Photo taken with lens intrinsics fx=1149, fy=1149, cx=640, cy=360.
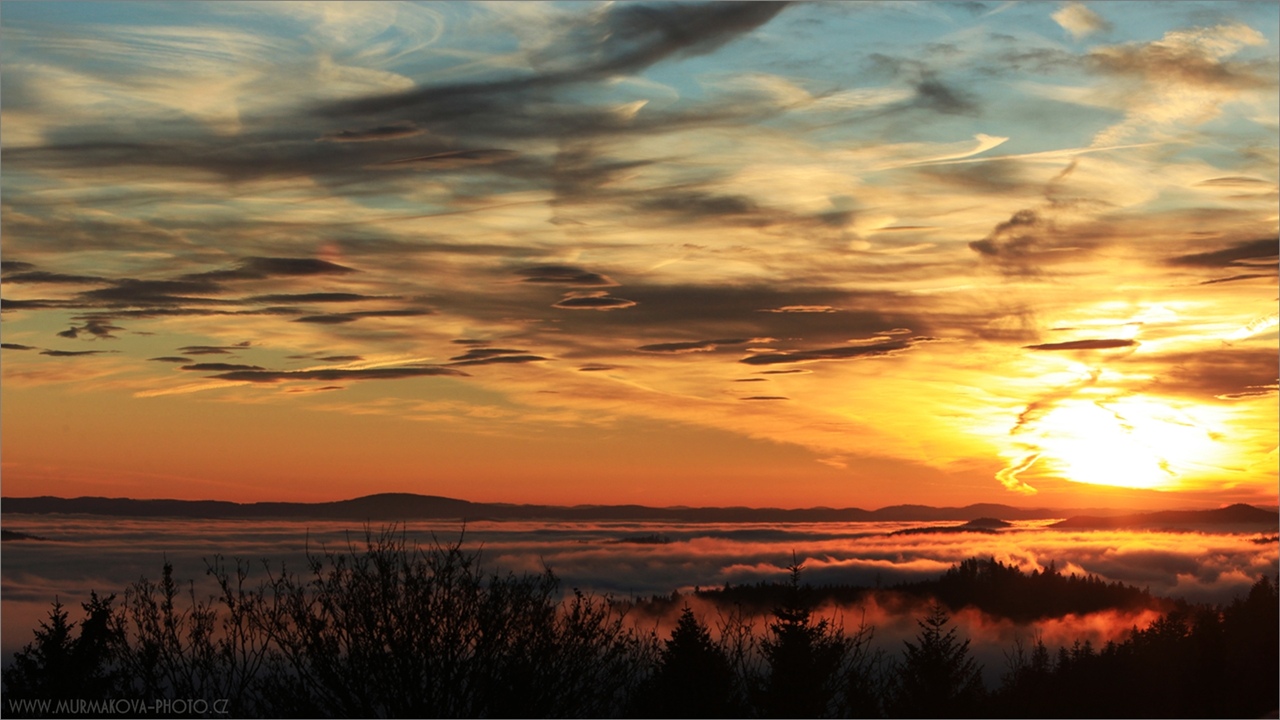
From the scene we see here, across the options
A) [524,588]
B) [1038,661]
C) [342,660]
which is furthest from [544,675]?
[1038,661]

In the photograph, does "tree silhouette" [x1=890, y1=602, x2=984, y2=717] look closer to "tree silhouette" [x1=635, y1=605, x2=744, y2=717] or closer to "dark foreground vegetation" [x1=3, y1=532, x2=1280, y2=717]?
"tree silhouette" [x1=635, y1=605, x2=744, y2=717]

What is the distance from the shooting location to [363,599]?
2538 cm

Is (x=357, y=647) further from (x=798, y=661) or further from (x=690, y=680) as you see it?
(x=798, y=661)

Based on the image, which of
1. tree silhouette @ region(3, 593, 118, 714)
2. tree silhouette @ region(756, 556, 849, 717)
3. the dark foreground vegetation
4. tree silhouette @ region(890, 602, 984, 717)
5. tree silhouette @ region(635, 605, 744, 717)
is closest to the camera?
the dark foreground vegetation

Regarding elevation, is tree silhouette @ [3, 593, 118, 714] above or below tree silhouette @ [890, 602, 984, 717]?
above

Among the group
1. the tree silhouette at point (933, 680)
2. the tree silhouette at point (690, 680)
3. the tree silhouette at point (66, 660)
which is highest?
the tree silhouette at point (66, 660)

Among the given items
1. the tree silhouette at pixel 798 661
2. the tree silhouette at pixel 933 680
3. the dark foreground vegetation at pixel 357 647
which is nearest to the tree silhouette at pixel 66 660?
the dark foreground vegetation at pixel 357 647

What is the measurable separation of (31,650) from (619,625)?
23.9 metres

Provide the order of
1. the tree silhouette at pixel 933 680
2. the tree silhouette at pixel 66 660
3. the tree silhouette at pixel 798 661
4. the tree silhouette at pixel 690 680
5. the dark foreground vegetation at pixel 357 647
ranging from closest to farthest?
the dark foreground vegetation at pixel 357 647, the tree silhouette at pixel 66 660, the tree silhouette at pixel 690 680, the tree silhouette at pixel 798 661, the tree silhouette at pixel 933 680

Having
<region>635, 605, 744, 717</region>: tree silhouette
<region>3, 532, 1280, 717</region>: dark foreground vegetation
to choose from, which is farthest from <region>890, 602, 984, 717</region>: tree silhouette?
<region>3, 532, 1280, 717</region>: dark foreground vegetation

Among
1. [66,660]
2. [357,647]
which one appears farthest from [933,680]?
[357,647]

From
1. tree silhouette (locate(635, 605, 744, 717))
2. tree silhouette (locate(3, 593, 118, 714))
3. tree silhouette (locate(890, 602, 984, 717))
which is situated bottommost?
tree silhouette (locate(890, 602, 984, 717))

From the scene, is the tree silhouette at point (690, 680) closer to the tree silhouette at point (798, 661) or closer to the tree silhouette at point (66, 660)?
the tree silhouette at point (798, 661)

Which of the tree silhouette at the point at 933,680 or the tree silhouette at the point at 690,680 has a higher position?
the tree silhouette at the point at 690,680
